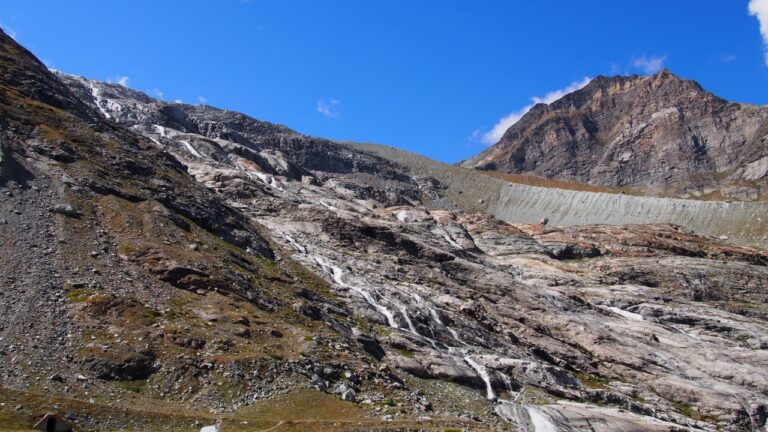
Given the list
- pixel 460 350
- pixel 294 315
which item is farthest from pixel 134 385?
pixel 460 350

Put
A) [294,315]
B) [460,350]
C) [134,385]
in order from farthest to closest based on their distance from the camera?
[460,350], [294,315], [134,385]

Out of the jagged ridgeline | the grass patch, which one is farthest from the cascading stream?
the grass patch

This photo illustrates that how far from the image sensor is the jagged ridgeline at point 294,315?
35.2 m

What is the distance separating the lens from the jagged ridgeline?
35219 mm

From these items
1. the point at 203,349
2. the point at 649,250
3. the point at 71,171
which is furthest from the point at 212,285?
the point at 649,250

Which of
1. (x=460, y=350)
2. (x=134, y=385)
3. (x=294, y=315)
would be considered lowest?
(x=460, y=350)

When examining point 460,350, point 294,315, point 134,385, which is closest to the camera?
point 134,385

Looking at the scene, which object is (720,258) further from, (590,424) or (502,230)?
(590,424)

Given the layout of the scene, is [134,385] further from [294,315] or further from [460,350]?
[460,350]

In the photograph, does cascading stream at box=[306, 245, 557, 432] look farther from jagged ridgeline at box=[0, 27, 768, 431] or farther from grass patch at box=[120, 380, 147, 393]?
grass patch at box=[120, 380, 147, 393]

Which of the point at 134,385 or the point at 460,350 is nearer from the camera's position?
the point at 134,385

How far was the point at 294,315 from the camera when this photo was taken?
53.0 metres

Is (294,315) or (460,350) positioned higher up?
(294,315)

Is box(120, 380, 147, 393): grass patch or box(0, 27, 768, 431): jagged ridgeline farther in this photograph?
box(0, 27, 768, 431): jagged ridgeline
